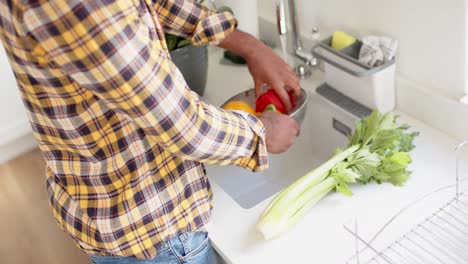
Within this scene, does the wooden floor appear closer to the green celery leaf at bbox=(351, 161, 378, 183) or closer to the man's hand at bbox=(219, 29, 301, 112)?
the man's hand at bbox=(219, 29, 301, 112)

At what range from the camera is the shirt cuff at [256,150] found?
36.0 inches

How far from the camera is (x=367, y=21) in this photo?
125cm

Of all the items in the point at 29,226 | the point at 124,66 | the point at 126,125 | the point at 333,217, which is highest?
A: the point at 124,66

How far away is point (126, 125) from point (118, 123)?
0.04 ft

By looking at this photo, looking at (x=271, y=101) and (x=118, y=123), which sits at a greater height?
(x=118, y=123)

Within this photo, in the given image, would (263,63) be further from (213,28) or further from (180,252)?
(180,252)

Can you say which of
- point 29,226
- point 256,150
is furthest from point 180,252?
point 29,226

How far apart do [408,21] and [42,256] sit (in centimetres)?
110

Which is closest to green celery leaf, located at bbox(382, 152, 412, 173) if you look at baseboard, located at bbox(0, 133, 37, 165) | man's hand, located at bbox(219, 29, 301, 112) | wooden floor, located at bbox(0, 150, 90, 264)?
man's hand, located at bbox(219, 29, 301, 112)

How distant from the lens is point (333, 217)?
1.00 m

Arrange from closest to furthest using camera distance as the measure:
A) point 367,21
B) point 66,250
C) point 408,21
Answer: point 408,21
point 367,21
point 66,250

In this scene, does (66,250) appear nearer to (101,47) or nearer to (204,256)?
(204,256)

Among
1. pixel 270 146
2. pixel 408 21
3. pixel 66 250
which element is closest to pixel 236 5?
pixel 408 21

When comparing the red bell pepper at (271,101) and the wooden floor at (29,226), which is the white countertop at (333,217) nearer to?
the red bell pepper at (271,101)
